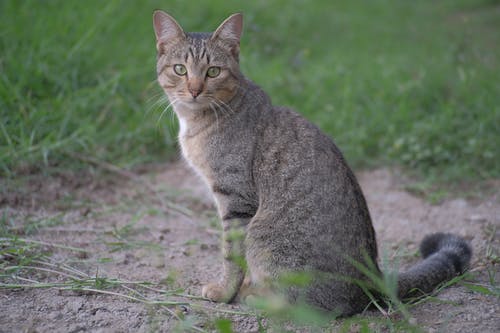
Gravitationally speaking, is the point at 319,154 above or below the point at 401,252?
above

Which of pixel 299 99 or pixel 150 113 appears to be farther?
pixel 299 99

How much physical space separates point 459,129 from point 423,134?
43 centimetres

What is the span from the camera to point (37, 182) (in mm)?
4504

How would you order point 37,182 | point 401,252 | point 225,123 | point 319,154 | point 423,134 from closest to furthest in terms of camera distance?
point 319,154
point 225,123
point 401,252
point 37,182
point 423,134

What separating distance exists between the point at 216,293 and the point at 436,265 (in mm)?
1350

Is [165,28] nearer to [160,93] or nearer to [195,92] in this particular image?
[195,92]

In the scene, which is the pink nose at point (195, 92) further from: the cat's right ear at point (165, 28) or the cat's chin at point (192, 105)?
the cat's right ear at point (165, 28)

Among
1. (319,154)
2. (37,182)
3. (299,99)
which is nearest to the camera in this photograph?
(319,154)

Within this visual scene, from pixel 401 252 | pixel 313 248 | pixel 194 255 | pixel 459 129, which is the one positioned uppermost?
pixel 459 129

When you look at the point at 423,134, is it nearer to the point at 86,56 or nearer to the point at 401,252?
the point at 401,252

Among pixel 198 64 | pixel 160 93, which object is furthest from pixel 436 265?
pixel 160 93

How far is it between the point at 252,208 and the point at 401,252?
51.4 inches

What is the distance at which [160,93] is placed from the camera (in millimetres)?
5562

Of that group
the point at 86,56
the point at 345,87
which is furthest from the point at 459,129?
the point at 86,56
